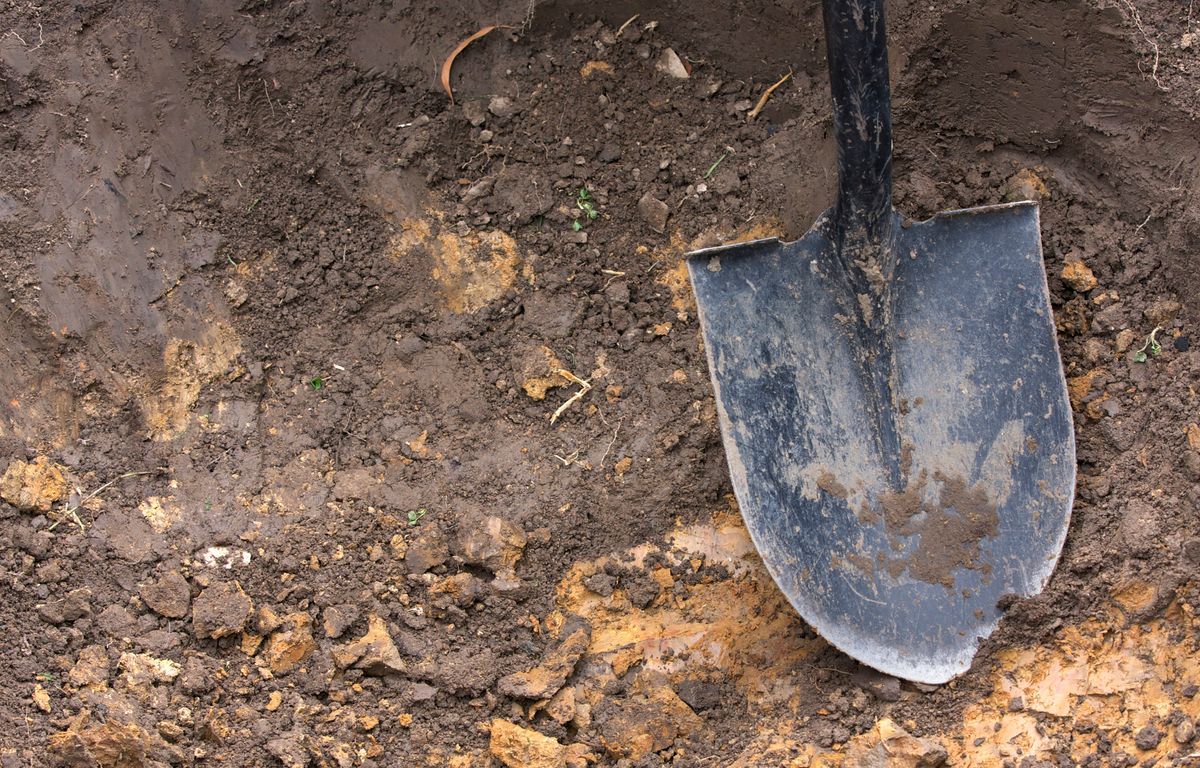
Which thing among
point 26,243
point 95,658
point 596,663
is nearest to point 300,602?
point 95,658

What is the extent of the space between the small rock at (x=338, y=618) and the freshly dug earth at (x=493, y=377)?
1 cm

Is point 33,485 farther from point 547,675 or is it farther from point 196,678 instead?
point 547,675

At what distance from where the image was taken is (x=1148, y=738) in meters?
2.36

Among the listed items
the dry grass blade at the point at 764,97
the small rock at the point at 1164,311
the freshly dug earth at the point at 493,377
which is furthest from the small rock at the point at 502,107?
the small rock at the point at 1164,311

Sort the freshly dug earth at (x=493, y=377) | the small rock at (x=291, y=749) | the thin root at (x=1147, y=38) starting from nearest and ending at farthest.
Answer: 1. the small rock at (x=291, y=749)
2. the freshly dug earth at (x=493, y=377)
3. the thin root at (x=1147, y=38)

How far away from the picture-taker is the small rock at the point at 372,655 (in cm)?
258

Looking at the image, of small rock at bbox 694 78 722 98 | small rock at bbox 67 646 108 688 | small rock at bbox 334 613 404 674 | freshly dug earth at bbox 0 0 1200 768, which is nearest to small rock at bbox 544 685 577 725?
freshly dug earth at bbox 0 0 1200 768

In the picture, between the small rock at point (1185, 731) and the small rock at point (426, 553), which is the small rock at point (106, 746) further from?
the small rock at point (1185, 731)

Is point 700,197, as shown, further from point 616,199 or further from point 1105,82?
point 1105,82

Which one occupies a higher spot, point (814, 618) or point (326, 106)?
point (326, 106)

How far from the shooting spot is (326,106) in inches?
119

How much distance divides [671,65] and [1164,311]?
144 centimetres

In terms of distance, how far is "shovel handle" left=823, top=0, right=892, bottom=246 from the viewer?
91.0 inches

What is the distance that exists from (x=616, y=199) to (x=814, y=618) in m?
1.25
